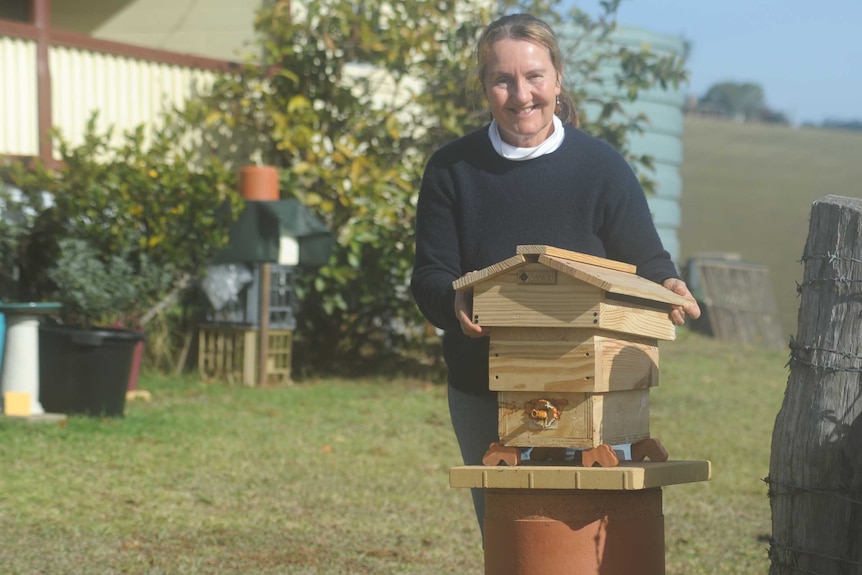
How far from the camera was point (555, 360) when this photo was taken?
10.1 ft

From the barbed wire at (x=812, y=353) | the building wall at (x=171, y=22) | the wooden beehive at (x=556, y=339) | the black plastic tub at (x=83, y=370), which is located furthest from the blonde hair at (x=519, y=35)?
the building wall at (x=171, y=22)

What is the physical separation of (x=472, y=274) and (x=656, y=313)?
22.8 inches

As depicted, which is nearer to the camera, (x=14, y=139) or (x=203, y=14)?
(x=14, y=139)

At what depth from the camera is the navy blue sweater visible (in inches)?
129

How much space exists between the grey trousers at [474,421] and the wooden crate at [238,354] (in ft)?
22.2

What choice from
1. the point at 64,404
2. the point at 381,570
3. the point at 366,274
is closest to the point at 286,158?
the point at 366,274

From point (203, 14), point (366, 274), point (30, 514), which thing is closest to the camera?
point (30, 514)

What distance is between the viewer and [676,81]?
11.8 meters

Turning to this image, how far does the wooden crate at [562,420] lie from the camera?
307 cm

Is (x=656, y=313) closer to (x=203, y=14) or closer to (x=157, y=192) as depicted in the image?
(x=157, y=192)

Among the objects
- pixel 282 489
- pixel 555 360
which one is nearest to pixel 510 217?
pixel 555 360

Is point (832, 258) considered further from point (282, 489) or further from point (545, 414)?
point (282, 489)

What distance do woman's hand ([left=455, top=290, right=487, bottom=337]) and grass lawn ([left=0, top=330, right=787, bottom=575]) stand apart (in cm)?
238

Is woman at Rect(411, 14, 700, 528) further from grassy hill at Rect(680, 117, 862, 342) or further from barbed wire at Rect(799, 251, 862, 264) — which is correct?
grassy hill at Rect(680, 117, 862, 342)
